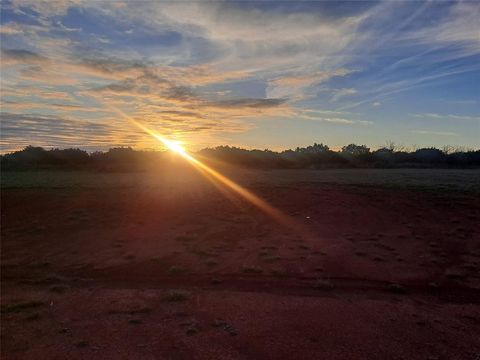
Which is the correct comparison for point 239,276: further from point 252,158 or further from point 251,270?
point 252,158

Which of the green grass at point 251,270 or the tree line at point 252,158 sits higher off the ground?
the tree line at point 252,158

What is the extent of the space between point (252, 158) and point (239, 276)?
45073mm

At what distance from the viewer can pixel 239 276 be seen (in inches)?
513

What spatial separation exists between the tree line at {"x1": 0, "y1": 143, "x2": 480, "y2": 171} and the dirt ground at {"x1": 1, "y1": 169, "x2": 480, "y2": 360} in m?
24.9

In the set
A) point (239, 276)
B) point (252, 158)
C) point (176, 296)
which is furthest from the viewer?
point (252, 158)

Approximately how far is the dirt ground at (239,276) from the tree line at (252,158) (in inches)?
981

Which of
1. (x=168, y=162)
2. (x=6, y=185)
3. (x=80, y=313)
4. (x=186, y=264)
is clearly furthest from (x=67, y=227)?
(x=168, y=162)

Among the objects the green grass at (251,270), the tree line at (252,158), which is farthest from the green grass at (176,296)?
the tree line at (252,158)

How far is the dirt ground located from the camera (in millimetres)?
8977

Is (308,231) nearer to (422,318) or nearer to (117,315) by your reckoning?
(422,318)

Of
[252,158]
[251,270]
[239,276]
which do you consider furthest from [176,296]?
[252,158]

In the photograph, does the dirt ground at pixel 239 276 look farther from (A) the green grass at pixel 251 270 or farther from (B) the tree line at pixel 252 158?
(B) the tree line at pixel 252 158

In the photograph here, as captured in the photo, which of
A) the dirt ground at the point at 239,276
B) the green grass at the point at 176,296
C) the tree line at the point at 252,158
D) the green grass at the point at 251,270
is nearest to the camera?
the dirt ground at the point at 239,276

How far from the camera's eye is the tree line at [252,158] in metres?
48.6
